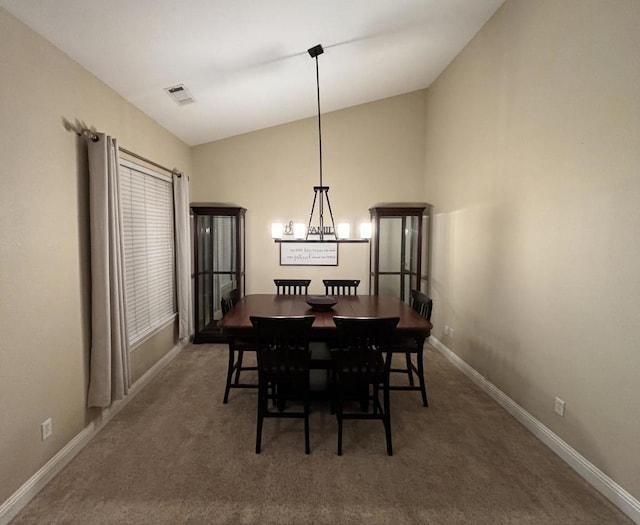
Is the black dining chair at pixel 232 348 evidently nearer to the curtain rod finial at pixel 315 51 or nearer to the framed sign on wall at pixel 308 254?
the framed sign on wall at pixel 308 254

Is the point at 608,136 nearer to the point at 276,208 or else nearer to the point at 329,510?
the point at 329,510

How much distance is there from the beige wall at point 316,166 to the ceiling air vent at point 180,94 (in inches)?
61.2

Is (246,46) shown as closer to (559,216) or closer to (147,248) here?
(147,248)

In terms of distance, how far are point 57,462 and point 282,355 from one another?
5.12 feet

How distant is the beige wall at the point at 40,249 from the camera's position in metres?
1.80

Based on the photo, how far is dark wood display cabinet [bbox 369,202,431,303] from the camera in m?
4.66

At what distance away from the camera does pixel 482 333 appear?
11.2 feet

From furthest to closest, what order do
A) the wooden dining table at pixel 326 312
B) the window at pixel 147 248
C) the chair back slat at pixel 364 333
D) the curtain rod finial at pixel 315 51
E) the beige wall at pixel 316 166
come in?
the beige wall at pixel 316 166 < the window at pixel 147 248 < the curtain rod finial at pixel 315 51 < the wooden dining table at pixel 326 312 < the chair back slat at pixel 364 333

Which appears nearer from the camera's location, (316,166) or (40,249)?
(40,249)

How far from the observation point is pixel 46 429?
2.08m

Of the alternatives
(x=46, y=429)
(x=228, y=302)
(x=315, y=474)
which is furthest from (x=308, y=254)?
(x=46, y=429)

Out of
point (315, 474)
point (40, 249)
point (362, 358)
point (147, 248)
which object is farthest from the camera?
point (147, 248)

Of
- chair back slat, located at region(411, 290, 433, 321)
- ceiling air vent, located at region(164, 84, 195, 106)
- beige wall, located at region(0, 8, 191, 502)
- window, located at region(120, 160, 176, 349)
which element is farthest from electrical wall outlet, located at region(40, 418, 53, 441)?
chair back slat, located at region(411, 290, 433, 321)

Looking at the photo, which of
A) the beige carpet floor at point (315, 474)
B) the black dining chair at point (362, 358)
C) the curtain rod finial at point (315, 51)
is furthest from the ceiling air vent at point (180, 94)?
the beige carpet floor at point (315, 474)
